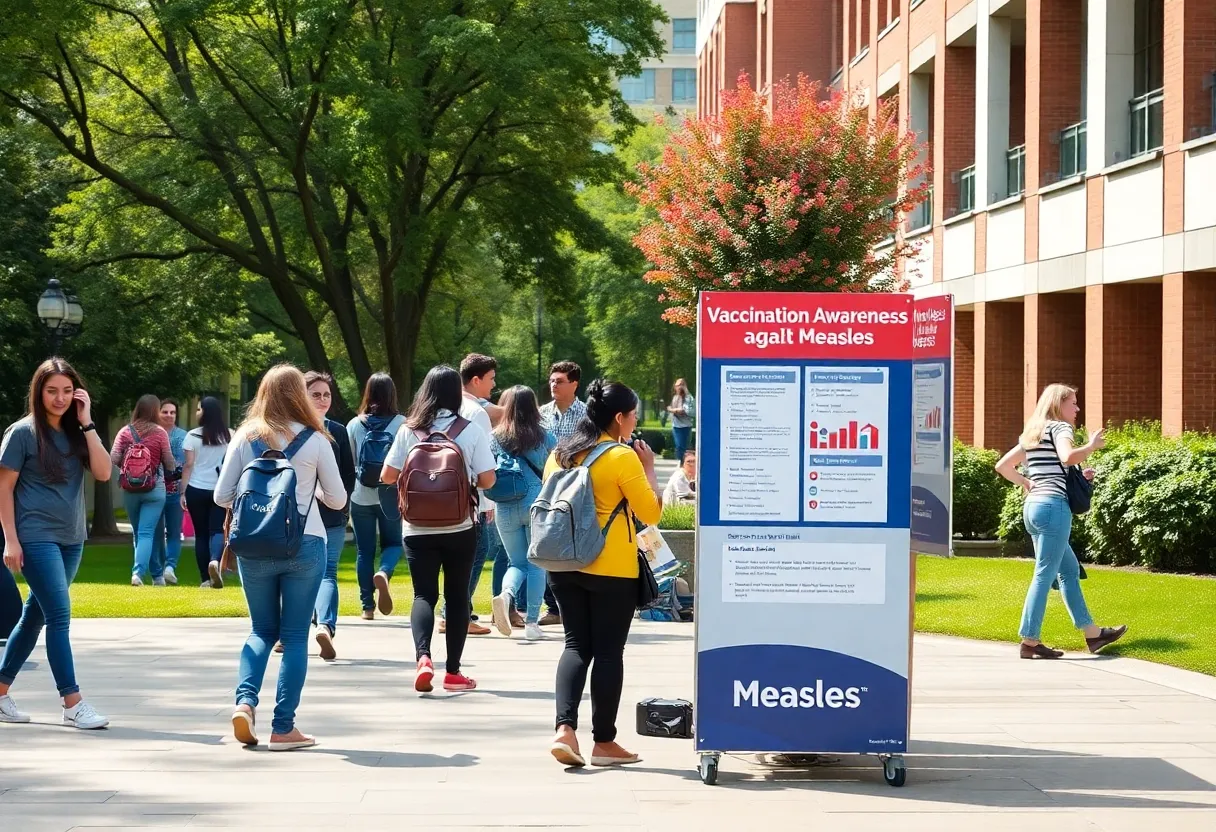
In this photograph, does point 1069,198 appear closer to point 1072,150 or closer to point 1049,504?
point 1072,150

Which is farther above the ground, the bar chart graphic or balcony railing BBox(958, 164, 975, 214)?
balcony railing BBox(958, 164, 975, 214)

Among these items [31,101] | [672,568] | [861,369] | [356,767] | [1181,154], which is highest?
[31,101]

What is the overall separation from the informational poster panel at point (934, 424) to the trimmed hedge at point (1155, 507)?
8.97 meters

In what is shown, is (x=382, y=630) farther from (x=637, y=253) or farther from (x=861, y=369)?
(x=637, y=253)

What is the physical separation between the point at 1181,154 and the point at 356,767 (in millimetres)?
15493

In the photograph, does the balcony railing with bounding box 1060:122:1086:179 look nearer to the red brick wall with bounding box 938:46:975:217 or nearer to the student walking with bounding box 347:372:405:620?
the red brick wall with bounding box 938:46:975:217

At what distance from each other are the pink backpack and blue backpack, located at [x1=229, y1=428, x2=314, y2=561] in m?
9.24

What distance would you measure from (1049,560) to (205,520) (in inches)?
358

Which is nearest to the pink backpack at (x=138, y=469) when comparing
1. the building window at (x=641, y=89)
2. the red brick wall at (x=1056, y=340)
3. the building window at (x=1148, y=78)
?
the building window at (x=1148, y=78)

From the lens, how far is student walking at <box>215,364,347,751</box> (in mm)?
7668

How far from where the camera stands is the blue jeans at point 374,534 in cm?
1216

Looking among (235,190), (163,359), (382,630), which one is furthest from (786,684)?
(163,359)

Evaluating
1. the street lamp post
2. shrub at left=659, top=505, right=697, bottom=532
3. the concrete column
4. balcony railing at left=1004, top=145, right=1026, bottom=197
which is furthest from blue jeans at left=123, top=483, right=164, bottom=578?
the concrete column

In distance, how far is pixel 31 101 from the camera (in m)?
29.0
